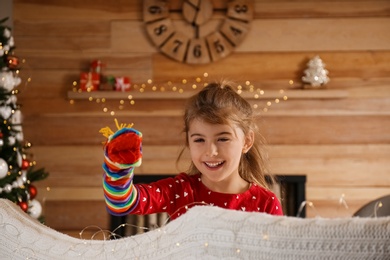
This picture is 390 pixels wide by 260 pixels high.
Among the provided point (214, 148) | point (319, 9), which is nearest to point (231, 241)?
point (214, 148)

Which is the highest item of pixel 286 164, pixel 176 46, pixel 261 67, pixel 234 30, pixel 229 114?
pixel 234 30

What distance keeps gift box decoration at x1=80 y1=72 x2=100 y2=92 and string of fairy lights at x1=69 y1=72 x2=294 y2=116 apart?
2 centimetres

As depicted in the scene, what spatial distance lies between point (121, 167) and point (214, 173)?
38 centimetres

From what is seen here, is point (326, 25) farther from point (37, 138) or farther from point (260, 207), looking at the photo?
point (260, 207)

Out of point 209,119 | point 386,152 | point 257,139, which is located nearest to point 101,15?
point 386,152

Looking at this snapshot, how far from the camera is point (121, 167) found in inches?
44.2

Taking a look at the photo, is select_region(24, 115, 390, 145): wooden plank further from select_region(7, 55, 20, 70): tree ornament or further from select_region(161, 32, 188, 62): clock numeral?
select_region(7, 55, 20, 70): tree ornament

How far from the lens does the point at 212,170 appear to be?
1452 mm

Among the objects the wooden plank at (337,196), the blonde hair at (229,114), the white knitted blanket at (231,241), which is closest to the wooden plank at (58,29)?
the wooden plank at (337,196)

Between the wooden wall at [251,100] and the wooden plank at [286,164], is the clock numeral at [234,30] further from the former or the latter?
the wooden plank at [286,164]

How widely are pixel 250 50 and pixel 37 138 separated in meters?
1.51

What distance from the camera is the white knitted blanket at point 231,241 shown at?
67cm

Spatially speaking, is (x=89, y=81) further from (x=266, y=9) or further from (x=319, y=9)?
(x=319, y=9)

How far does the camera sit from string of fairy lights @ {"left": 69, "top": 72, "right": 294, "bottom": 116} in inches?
162
